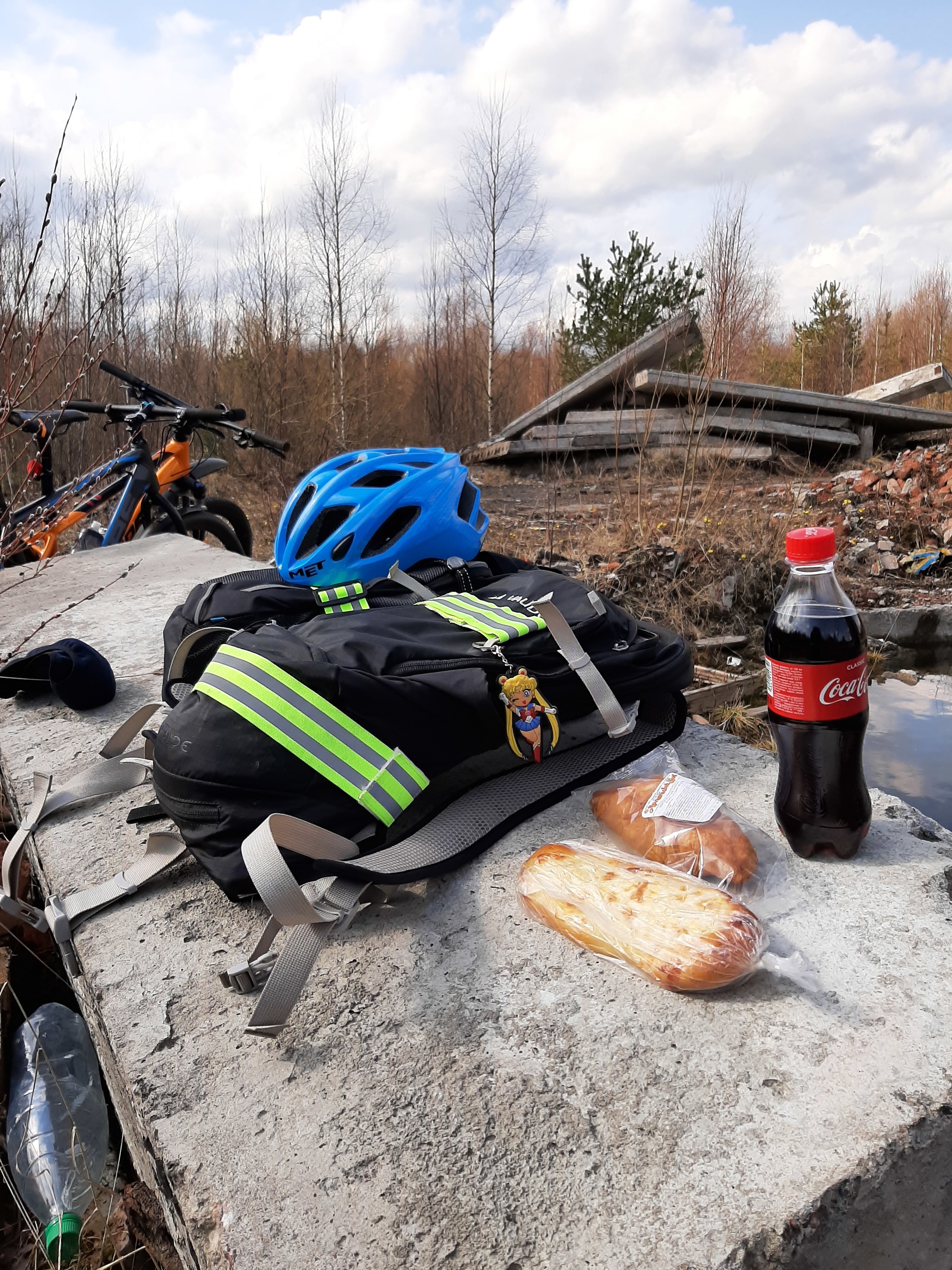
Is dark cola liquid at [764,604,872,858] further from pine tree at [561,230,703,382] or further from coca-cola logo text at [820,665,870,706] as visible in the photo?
pine tree at [561,230,703,382]

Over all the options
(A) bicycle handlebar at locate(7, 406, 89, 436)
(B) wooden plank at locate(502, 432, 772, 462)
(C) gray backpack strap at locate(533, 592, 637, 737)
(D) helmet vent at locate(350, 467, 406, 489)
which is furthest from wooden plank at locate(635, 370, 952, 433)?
(C) gray backpack strap at locate(533, 592, 637, 737)

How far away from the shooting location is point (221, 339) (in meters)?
14.4

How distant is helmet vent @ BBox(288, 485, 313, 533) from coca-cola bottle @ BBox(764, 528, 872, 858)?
5.72ft

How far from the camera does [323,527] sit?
2.72m

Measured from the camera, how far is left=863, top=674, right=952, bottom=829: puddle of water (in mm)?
3523

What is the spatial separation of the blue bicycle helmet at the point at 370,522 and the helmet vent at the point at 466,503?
0.05 feet

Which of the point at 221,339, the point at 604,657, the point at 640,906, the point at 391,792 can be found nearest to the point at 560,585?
the point at 604,657

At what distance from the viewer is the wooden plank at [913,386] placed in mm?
11516

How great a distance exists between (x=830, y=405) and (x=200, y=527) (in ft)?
32.3

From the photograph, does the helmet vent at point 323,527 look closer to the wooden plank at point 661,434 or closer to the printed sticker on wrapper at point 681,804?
the printed sticker on wrapper at point 681,804

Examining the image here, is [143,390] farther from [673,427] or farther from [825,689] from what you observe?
[673,427]

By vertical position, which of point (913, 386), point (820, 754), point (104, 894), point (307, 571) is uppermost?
point (913, 386)

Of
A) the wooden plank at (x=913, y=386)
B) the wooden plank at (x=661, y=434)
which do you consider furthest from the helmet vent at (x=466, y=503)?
→ the wooden plank at (x=913, y=386)

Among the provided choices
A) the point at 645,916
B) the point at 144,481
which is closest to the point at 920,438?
the point at 144,481
